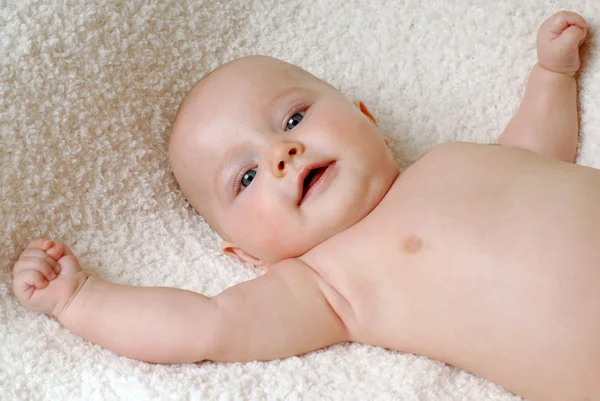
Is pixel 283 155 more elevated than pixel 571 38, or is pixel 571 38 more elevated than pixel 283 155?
pixel 571 38

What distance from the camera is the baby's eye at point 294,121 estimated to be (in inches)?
58.6

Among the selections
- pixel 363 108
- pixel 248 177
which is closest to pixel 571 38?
pixel 363 108

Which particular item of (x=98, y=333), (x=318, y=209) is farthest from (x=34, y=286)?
(x=318, y=209)

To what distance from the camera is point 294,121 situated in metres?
1.50

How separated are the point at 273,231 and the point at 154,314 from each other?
10.9 inches

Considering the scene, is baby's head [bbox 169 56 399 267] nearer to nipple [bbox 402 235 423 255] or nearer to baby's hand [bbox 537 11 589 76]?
nipple [bbox 402 235 423 255]

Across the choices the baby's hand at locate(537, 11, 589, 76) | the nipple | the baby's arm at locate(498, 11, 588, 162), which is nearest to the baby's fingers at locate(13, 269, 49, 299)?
the nipple

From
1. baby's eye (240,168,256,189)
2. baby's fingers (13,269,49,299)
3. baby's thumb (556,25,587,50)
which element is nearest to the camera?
baby's fingers (13,269,49,299)

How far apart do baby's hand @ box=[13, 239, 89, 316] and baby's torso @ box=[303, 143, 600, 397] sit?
0.44 meters

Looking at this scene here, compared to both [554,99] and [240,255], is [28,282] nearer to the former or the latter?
[240,255]

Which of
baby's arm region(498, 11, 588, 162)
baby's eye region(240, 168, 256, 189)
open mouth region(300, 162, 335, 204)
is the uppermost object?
baby's arm region(498, 11, 588, 162)

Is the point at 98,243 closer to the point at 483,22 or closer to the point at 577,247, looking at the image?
the point at 577,247

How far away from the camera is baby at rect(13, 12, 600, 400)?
1.20 metres

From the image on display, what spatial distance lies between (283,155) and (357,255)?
23 cm
